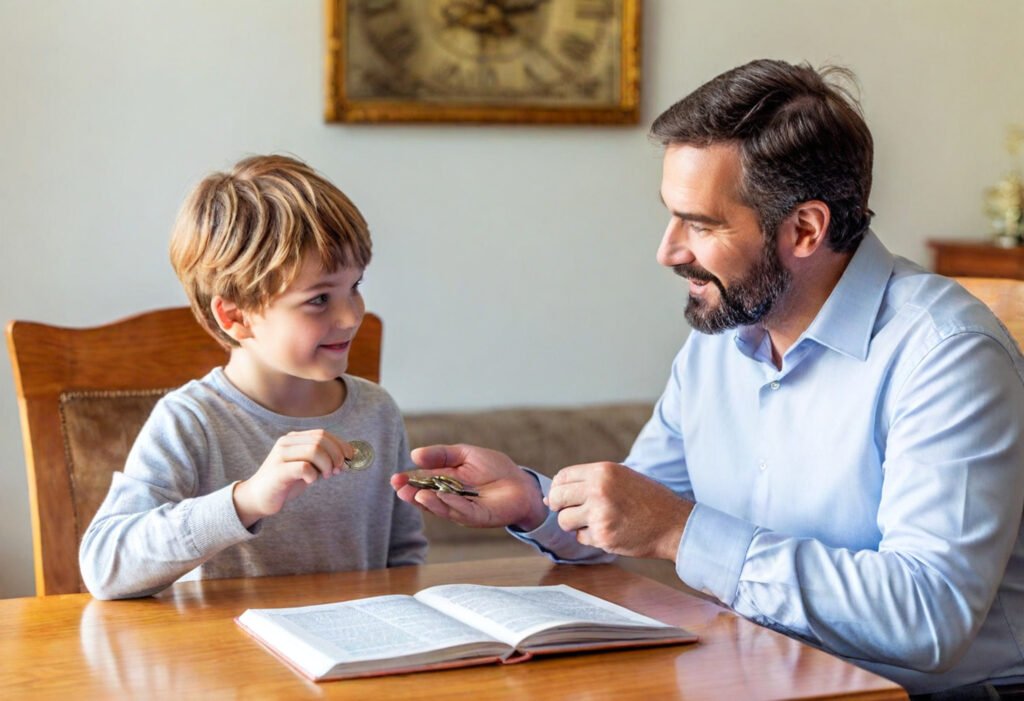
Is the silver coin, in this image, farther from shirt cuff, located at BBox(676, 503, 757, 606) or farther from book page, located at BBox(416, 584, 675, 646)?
shirt cuff, located at BBox(676, 503, 757, 606)

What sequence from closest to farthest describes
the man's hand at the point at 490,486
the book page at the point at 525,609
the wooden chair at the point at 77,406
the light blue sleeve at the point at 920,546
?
the book page at the point at 525,609
the light blue sleeve at the point at 920,546
the man's hand at the point at 490,486
the wooden chair at the point at 77,406

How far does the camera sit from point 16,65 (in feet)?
9.94

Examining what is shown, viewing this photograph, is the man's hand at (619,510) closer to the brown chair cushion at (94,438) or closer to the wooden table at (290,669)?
the wooden table at (290,669)

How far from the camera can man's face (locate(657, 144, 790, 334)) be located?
1839mm

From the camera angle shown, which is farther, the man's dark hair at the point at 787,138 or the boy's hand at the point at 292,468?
the man's dark hair at the point at 787,138

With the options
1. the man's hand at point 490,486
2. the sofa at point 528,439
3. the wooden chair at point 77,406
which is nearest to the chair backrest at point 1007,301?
the man's hand at point 490,486

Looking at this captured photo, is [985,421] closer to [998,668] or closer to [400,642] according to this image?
[998,668]

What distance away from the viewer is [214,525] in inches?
61.9

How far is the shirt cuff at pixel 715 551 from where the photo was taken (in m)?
1.57

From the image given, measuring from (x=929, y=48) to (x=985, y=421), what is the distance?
261cm

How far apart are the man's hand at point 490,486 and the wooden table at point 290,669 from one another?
0.55 ft

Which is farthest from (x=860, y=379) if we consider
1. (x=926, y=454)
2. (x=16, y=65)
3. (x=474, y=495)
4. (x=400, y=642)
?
(x=16, y=65)

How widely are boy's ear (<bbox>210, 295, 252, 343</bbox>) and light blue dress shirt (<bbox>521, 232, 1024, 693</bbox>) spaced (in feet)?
1.73

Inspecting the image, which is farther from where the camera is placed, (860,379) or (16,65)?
(16,65)
